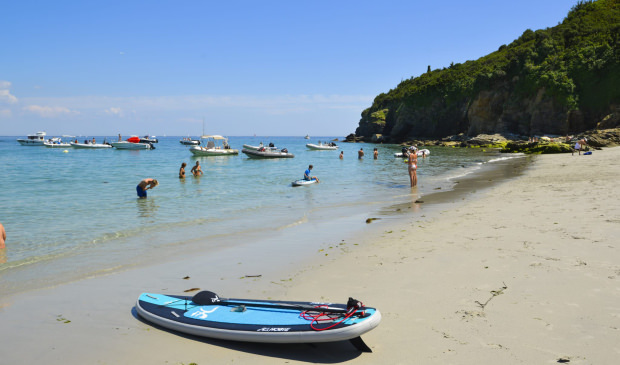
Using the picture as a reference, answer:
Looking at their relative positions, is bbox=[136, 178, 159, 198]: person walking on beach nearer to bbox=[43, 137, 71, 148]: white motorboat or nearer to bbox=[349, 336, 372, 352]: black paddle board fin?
bbox=[349, 336, 372, 352]: black paddle board fin

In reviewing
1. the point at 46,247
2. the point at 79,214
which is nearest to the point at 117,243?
the point at 46,247

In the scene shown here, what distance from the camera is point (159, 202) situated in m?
16.9

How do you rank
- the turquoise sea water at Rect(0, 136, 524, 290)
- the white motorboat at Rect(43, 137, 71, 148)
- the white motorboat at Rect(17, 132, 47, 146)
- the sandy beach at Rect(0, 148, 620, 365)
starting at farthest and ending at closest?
the white motorboat at Rect(17, 132, 47, 146) → the white motorboat at Rect(43, 137, 71, 148) → the turquoise sea water at Rect(0, 136, 524, 290) → the sandy beach at Rect(0, 148, 620, 365)

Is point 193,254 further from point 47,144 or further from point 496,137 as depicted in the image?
point 47,144

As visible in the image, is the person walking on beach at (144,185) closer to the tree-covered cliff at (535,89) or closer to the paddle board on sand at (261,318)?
the paddle board on sand at (261,318)

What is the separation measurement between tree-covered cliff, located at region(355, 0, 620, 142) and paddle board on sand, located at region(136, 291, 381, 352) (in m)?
→ 59.2

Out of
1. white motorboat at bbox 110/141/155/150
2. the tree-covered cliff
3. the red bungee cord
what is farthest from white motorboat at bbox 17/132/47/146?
the red bungee cord

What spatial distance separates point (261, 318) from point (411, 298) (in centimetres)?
204

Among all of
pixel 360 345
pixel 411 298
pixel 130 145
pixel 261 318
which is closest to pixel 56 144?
pixel 130 145

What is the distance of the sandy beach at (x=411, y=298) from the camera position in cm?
421

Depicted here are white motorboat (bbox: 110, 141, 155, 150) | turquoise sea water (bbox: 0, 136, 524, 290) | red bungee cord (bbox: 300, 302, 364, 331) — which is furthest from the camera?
white motorboat (bbox: 110, 141, 155, 150)

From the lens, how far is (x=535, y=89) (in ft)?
199

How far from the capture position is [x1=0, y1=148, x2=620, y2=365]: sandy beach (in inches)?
166

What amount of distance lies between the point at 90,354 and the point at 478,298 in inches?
184
